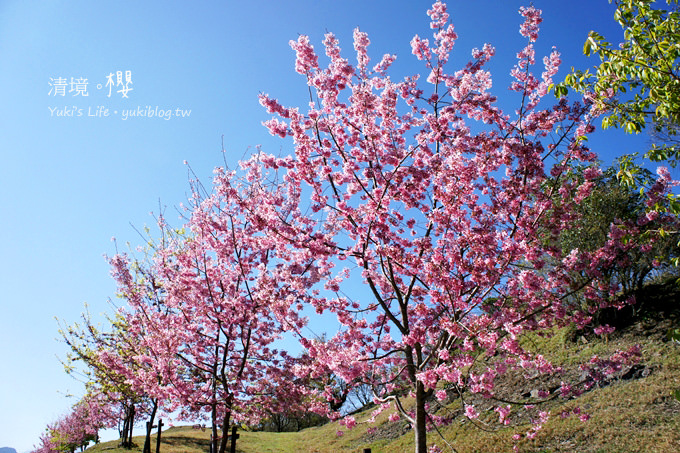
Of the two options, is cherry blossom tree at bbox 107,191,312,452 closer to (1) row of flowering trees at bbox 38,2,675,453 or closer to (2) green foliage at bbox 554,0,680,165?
(1) row of flowering trees at bbox 38,2,675,453

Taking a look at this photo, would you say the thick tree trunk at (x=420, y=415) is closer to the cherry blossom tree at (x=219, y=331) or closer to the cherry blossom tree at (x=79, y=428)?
the cherry blossom tree at (x=219, y=331)

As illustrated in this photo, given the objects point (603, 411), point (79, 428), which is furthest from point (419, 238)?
point (79, 428)

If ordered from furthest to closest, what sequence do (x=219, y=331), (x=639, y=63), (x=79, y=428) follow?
(x=79, y=428), (x=219, y=331), (x=639, y=63)

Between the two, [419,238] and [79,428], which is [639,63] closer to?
[419,238]

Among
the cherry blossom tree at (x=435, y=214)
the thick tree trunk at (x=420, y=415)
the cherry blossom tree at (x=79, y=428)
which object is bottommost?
the cherry blossom tree at (x=79, y=428)

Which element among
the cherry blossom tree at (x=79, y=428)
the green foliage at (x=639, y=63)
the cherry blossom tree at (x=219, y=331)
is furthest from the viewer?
the cherry blossom tree at (x=79, y=428)

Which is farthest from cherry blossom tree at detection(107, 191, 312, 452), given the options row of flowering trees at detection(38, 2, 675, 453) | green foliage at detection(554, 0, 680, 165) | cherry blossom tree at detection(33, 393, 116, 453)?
cherry blossom tree at detection(33, 393, 116, 453)

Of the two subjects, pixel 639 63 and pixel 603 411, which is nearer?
pixel 639 63

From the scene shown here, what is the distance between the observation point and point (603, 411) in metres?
12.8

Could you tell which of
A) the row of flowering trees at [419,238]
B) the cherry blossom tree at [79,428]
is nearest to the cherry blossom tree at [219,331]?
the row of flowering trees at [419,238]

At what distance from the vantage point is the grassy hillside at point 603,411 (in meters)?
11.1

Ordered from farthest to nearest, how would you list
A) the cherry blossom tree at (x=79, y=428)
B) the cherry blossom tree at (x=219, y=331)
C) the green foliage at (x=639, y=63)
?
the cherry blossom tree at (x=79, y=428), the cherry blossom tree at (x=219, y=331), the green foliage at (x=639, y=63)

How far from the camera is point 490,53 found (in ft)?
28.3

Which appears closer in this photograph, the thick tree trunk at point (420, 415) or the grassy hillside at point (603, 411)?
the thick tree trunk at point (420, 415)
